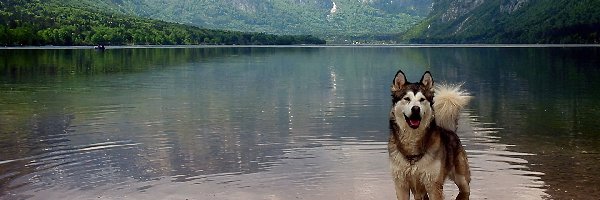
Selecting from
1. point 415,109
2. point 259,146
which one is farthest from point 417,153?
point 259,146

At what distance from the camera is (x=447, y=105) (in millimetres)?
13531

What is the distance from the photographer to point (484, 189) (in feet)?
60.1

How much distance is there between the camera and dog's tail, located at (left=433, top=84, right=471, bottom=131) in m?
13.5

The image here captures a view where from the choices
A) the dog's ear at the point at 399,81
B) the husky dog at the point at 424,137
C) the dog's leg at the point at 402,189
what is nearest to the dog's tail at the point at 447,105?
the husky dog at the point at 424,137

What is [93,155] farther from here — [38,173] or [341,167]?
[341,167]

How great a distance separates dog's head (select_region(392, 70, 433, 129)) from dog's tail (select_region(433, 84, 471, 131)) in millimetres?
843

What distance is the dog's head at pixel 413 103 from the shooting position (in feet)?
40.0

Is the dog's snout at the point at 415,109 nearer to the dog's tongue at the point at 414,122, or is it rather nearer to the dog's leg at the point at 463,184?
the dog's tongue at the point at 414,122

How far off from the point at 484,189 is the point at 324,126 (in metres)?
13.4

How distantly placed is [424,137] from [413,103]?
0.98m

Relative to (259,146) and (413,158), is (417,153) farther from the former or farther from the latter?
(259,146)

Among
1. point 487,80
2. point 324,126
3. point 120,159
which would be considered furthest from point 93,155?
point 487,80

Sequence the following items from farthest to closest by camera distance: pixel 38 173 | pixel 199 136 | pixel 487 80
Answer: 1. pixel 487 80
2. pixel 199 136
3. pixel 38 173

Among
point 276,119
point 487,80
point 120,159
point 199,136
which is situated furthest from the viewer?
point 487,80
